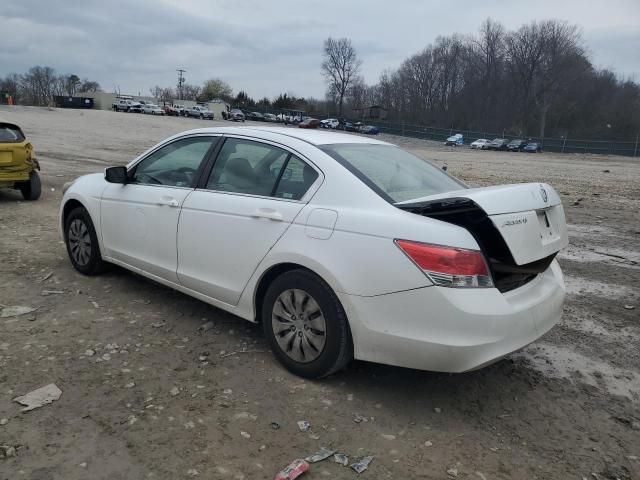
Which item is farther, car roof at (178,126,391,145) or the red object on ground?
car roof at (178,126,391,145)

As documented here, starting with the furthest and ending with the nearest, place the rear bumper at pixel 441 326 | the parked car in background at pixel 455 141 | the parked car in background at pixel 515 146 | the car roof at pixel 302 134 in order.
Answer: the parked car in background at pixel 455 141 < the parked car in background at pixel 515 146 < the car roof at pixel 302 134 < the rear bumper at pixel 441 326

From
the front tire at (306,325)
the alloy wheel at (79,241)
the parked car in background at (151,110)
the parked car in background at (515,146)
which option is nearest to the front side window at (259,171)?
the front tire at (306,325)

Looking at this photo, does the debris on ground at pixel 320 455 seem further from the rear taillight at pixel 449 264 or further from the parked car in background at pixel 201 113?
the parked car in background at pixel 201 113

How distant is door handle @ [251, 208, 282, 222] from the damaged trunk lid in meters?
0.79

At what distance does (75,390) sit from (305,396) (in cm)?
139

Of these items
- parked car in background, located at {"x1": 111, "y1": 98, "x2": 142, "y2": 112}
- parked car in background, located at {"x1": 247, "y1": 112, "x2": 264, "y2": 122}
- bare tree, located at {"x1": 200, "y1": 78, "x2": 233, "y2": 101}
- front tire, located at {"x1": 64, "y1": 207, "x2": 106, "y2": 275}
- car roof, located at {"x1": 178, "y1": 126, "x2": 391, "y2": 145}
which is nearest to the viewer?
car roof, located at {"x1": 178, "y1": 126, "x2": 391, "y2": 145}

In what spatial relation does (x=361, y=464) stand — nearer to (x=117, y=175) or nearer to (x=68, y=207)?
(x=117, y=175)

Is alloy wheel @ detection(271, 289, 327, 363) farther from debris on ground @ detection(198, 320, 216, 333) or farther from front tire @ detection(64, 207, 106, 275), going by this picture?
A: front tire @ detection(64, 207, 106, 275)

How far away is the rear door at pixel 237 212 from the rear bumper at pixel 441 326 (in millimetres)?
767

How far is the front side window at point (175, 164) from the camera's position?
4.27m

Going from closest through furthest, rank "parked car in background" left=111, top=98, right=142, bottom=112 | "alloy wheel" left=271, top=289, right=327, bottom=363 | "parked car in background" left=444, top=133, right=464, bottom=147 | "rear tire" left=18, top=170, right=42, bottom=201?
"alloy wheel" left=271, top=289, right=327, bottom=363, "rear tire" left=18, top=170, right=42, bottom=201, "parked car in background" left=444, top=133, right=464, bottom=147, "parked car in background" left=111, top=98, right=142, bottom=112

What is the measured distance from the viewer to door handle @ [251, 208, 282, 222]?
11.3 feet

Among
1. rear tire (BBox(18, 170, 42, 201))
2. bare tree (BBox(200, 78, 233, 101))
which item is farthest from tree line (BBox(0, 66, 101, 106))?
rear tire (BBox(18, 170, 42, 201))

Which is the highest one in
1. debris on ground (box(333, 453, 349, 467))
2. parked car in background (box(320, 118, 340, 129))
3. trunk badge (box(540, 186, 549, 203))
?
parked car in background (box(320, 118, 340, 129))
